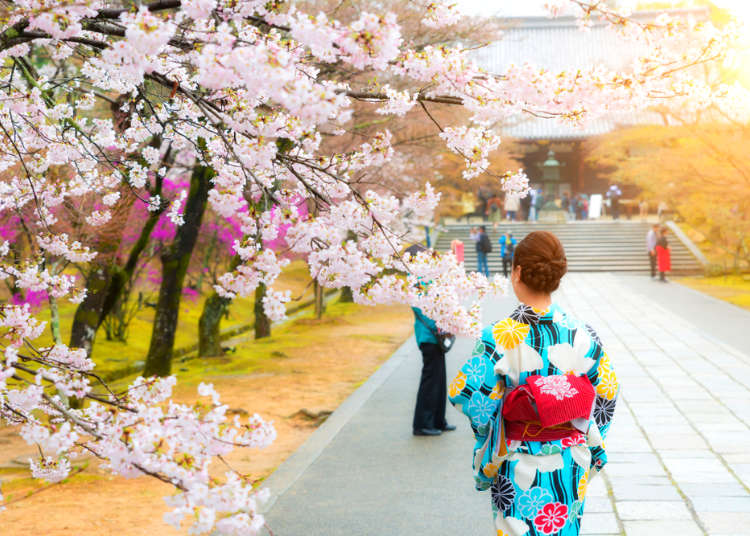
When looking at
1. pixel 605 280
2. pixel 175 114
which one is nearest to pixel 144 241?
pixel 175 114

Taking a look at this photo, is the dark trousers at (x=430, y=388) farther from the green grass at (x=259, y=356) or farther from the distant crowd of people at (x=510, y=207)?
the distant crowd of people at (x=510, y=207)

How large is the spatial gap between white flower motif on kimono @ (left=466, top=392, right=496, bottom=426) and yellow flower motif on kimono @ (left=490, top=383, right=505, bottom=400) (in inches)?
0.8

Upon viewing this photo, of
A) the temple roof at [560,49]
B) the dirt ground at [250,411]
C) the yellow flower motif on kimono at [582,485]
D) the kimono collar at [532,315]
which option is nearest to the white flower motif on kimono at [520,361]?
the kimono collar at [532,315]

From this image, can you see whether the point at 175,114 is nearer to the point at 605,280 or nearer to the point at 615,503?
the point at 615,503

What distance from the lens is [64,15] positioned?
2.77 metres

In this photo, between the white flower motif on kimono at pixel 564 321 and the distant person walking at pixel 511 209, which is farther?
the distant person walking at pixel 511 209

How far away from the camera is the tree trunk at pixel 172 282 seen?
1180 centimetres

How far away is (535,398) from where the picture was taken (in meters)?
2.96

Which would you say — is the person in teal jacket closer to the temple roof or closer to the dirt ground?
the dirt ground

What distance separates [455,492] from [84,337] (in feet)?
20.6

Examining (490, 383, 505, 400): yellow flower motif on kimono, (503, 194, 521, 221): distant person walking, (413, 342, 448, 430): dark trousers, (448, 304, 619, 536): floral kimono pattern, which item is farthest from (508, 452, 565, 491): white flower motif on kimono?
(503, 194, 521, 221): distant person walking

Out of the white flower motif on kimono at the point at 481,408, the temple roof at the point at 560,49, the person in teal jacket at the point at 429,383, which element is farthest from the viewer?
→ the temple roof at the point at 560,49

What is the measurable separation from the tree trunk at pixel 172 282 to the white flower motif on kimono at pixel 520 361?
30.5ft

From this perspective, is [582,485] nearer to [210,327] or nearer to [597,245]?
[210,327]
